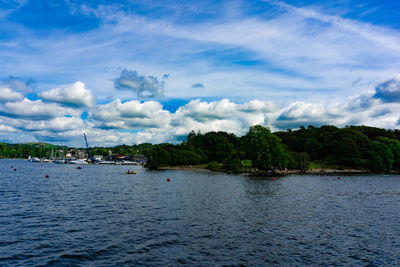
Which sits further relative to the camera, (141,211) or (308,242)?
(141,211)

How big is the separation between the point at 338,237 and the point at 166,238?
2061 cm

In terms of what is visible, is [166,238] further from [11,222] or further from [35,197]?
[35,197]

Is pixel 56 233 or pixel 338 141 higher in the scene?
pixel 338 141

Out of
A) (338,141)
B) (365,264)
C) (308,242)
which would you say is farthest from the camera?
(338,141)

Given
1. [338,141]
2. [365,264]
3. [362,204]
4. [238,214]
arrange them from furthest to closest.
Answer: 1. [338,141]
2. [362,204]
3. [238,214]
4. [365,264]

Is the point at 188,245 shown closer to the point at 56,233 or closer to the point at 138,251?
the point at 138,251

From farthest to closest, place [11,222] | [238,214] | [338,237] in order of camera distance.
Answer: [238,214] < [11,222] < [338,237]

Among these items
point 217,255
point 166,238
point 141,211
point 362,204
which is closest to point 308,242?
point 217,255

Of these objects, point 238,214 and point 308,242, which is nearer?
point 308,242

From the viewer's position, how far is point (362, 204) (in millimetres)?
53406

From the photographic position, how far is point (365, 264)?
897 inches

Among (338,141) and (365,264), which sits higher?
(338,141)

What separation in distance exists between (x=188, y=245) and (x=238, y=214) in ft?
54.8

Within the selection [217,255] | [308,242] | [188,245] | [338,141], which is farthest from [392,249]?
[338,141]
